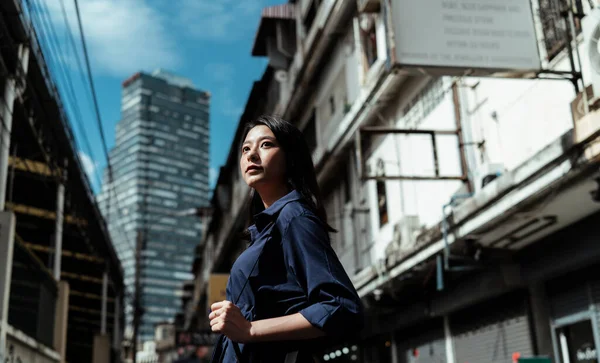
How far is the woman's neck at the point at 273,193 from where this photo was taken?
2.18 m

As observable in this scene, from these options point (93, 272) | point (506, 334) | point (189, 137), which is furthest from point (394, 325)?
point (189, 137)

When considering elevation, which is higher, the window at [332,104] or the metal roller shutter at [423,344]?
the window at [332,104]

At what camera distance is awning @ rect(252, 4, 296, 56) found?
2359 centimetres

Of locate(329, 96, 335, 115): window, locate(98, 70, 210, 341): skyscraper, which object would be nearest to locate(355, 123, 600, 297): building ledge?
locate(329, 96, 335, 115): window

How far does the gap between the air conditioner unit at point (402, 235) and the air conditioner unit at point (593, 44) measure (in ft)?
18.3

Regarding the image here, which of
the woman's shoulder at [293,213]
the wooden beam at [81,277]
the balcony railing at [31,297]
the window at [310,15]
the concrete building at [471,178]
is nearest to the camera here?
the woman's shoulder at [293,213]

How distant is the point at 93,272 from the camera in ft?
91.5

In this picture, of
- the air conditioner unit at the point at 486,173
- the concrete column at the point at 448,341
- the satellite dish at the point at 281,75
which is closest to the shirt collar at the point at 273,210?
the air conditioner unit at the point at 486,173

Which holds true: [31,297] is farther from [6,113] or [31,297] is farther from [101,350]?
[101,350]

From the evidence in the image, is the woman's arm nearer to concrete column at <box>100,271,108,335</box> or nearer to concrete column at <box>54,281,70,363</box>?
concrete column at <box>54,281,70,363</box>

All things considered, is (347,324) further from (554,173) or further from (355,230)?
(355,230)

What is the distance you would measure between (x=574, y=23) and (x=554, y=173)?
1.92 m

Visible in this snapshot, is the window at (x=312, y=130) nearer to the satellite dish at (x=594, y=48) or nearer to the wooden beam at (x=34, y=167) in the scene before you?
the wooden beam at (x=34, y=167)

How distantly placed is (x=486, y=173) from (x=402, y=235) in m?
3.14
